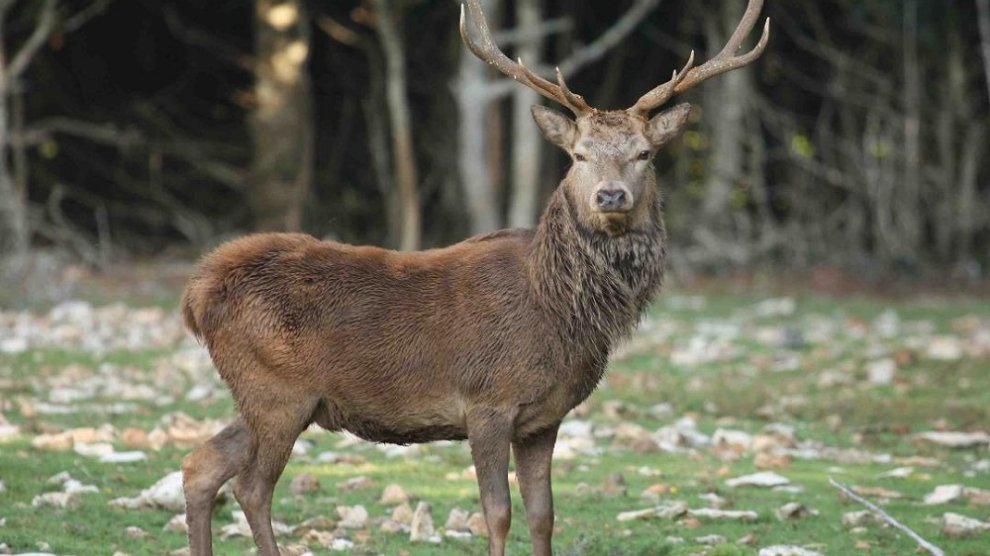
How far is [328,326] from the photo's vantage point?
7973mm

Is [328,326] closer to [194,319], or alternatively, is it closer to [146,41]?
[194,319]

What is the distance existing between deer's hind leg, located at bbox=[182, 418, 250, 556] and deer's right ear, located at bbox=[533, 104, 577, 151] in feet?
7.62

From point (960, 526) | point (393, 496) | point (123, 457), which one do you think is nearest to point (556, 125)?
point (393, 496)

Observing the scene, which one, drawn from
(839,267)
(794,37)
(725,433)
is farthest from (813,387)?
(794,37)

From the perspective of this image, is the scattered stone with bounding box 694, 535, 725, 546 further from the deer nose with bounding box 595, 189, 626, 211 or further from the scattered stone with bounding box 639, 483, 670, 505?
the deer nose with bounding box 595, 189, 626, 211

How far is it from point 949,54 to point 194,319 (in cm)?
1712

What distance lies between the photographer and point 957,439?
1155 cm

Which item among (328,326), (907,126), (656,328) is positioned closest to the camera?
(328,326)

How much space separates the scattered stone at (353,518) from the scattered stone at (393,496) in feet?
1.46

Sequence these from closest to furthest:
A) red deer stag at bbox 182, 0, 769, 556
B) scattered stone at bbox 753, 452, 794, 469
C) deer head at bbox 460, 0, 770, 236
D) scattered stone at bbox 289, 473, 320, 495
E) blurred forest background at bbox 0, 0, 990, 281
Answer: red deer stag at bbox 182, 0, 769, 556
deer head at bbox 460, 0, 770, 236
scattered stone at bbox 289, 473, 320, 495
scattered stone at bbox 753, 452, 794, 469
blurred forest background at bbox 0, 0, 990, 281

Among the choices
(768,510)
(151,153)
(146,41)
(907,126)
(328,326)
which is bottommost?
(768,510)

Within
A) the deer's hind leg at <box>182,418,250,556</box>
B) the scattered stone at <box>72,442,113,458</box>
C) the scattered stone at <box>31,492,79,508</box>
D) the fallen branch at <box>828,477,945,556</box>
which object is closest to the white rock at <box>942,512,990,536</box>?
the fallen branch at <box>828,477,945,556</box>

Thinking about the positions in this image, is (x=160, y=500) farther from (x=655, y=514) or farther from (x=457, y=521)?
(x=655, y=514)

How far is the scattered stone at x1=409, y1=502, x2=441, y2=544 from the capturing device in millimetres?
8336
